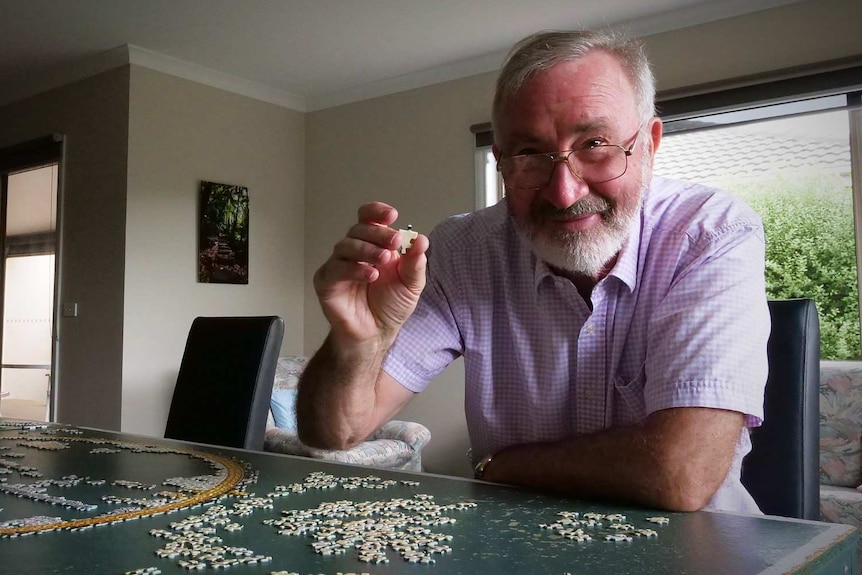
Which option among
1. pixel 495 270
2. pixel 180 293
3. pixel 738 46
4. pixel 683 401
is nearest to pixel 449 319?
pixel 495 270

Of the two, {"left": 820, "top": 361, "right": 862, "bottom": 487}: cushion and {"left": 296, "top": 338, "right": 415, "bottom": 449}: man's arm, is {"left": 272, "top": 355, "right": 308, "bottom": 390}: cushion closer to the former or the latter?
{"left": 820, "top": 361, "right": 862, "bottom": 487}: cushion

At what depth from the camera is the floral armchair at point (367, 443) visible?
13.7 feet

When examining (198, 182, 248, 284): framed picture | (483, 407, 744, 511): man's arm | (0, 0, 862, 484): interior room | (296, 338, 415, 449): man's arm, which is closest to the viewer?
(483, 407, 744, 511): man's arm

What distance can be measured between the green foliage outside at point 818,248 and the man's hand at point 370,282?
3.56 meters

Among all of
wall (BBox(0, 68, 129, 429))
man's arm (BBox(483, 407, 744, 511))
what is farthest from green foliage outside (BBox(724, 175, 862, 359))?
wall (BBox(0, 68, 129, 429))

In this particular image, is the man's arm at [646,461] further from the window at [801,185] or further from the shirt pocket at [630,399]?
the window at [801,185]

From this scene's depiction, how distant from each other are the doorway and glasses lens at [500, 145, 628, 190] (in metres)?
5.03

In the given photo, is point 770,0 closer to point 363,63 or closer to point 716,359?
point 363,63

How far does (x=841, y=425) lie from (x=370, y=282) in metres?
3.46

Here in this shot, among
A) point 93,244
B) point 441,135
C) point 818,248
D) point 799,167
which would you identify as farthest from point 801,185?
point 93,244

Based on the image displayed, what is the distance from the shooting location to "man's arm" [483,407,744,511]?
3.70ft

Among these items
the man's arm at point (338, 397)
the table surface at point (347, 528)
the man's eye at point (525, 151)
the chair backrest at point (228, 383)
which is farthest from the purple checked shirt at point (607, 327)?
the chair backrest at point (228, 383)

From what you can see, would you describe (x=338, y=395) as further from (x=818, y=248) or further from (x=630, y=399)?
(x=818, y=248)

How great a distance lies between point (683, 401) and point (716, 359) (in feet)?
0.31
